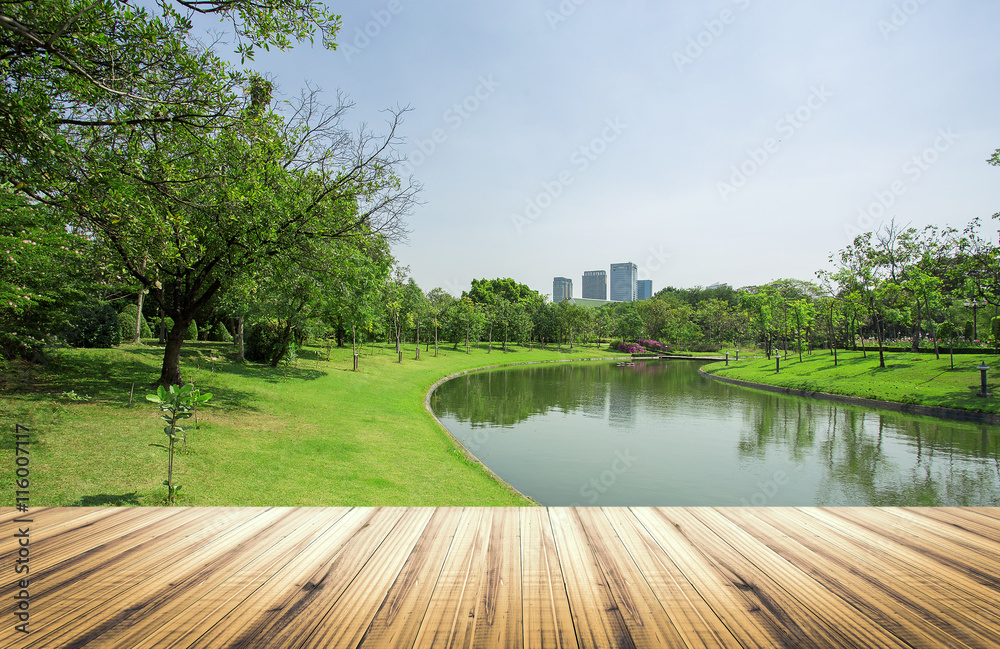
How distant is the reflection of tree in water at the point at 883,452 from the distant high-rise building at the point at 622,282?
162897 mm

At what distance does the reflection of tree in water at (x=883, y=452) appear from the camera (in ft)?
28.9

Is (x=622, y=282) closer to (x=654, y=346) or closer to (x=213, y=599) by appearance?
(x=654, y=346)

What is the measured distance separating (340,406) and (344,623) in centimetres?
1268

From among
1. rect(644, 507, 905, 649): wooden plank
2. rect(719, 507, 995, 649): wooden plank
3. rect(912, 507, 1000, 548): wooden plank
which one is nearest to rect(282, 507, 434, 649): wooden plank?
rect(644, 507, 905, 649): wooden plank

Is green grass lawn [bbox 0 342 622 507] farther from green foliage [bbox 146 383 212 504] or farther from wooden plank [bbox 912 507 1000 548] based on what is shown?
wooden plank [bbox 912 507 1000 548]

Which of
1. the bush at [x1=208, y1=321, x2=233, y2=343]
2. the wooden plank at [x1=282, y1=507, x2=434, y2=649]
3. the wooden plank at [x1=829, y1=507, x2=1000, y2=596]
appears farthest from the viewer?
the bush at [x1=208, y1=321, x2=233, y2=343]

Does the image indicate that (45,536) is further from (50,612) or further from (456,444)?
(456,444)

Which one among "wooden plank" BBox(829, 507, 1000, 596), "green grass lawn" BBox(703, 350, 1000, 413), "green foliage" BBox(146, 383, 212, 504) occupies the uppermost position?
"green foliage" BBox(146, 383, 212, 504)

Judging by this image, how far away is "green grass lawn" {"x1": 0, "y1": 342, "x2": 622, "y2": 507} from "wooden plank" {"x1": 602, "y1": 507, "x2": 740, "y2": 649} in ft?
15.3

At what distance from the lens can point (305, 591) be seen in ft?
7.18

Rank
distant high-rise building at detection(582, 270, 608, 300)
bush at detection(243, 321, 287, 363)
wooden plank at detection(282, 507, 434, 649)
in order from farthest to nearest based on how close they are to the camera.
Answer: distant high-rise building at detection(582, 270, 608, 300), bush at detection(243, 321, 287, 363), wooden plank at detection(282, 507, 434, 649)

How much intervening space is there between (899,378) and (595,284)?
172 meters

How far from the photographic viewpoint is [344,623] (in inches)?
75.4

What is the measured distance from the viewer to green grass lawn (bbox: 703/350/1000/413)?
17359 mm
